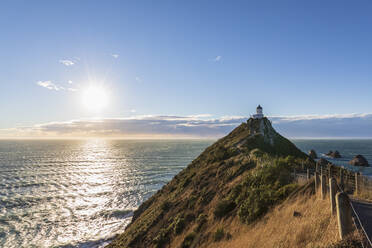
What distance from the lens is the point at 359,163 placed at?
6881 centimetres

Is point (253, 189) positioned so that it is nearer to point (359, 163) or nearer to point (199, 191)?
point (199, 191)

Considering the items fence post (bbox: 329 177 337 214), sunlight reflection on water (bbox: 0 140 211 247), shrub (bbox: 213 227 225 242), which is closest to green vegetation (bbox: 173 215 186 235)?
shrub (bbox: 213 227 225 242)

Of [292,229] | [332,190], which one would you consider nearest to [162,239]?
[292,229]

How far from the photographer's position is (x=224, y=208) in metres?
17.6

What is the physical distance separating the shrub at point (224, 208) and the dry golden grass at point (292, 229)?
98.7 inches

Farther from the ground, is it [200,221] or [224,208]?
[224,208]

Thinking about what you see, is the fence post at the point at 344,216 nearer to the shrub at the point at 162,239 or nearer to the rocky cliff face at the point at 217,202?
the rocky cliff face at the point at 217,202

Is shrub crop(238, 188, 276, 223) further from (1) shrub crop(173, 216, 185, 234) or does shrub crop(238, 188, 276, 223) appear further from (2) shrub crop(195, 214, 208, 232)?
(1) shrub crop(173, 216, 185, 234)

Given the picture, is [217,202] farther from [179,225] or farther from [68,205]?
[68,205]

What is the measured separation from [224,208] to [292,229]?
8039 millimetres

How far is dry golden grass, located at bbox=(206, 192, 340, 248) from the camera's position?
8583mm

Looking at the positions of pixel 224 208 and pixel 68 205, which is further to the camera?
pixel 68 205

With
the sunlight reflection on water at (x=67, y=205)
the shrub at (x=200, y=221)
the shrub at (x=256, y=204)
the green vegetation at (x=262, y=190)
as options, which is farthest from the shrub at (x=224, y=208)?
the sunlight reflection on water at (x=67, y=205)

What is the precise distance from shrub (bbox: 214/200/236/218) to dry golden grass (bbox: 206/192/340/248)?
2508 millimetres
